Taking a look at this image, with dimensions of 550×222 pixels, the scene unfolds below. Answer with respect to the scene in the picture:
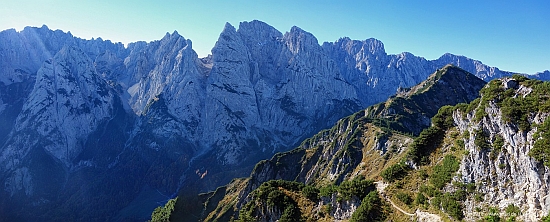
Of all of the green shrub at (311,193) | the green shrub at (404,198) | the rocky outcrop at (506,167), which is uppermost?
the rocky outcrop at (506,167)

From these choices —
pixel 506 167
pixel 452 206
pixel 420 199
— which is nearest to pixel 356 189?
pixel 420 199

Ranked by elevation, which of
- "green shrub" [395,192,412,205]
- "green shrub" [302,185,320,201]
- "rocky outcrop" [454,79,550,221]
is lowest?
"green shrub" [302,185,320,201]

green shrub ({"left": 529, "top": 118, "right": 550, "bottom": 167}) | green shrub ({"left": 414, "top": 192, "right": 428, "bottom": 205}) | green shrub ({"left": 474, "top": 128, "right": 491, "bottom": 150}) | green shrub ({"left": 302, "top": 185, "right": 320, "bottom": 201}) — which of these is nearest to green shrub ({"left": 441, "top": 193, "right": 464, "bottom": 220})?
green shrub ({"left": 414, "top": 192, "right": 428, "bottom": 205})

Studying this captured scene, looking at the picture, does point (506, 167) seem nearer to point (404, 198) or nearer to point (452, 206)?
point (452, 206)

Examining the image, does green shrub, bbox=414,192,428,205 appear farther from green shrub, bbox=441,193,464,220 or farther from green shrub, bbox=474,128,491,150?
green shrub, bbox=474,128,491,150

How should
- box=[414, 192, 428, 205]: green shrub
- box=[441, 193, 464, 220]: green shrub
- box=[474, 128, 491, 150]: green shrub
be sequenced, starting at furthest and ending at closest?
box=[414, 192, 428, 205]: green shrub → box=[474, 128, 491, 150]: green shrub → box=[441, 193, 464, 220]: green shrub

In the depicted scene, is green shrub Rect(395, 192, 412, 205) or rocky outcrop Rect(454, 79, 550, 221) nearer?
rocky outcrop Rect(454, 79, 550, 221)

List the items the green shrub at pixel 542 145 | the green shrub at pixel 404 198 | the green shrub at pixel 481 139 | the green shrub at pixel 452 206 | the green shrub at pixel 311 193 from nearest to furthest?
the green shrub at pixel 542 145, the green shrub at pixel 452 206, the green shrub at pixel 481 139, the green shrub at pixel 404 198, the green shrub at pixel 311 193

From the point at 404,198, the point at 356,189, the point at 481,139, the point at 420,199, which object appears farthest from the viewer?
the point at 356,189

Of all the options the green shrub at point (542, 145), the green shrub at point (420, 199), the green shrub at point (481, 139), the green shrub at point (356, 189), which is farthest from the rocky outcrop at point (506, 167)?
the green shrub at point (356, 189)

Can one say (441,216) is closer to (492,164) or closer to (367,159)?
(492,164)

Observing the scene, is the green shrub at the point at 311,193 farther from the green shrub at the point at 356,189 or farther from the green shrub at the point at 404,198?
the green shrub at the point at 404,198

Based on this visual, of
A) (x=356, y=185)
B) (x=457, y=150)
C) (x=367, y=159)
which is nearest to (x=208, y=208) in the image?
(x=367, y=159)

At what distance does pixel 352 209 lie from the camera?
70.2m
